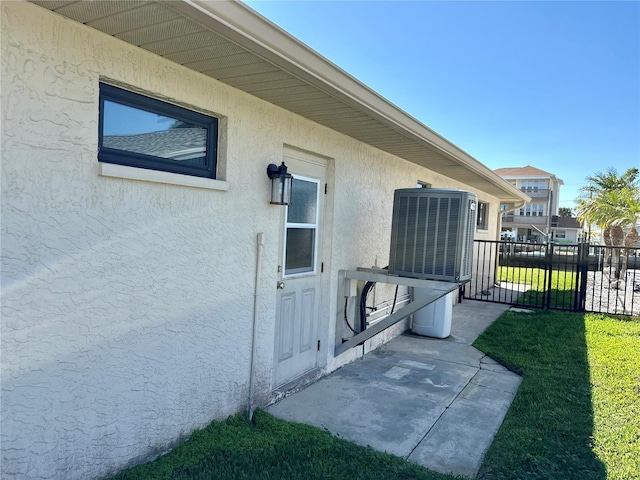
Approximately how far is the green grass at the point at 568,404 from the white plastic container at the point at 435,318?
2.05 ft

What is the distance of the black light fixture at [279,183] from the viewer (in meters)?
3.88

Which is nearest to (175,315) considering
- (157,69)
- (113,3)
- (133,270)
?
(133,270)

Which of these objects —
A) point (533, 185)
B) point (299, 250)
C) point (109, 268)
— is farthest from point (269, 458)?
point (533, 185)

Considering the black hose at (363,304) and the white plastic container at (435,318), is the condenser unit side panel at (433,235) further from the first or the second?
the white plastic container at (435,318)

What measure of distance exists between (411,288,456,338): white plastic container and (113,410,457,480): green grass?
3933mm

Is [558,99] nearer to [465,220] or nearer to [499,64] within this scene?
[499,64]

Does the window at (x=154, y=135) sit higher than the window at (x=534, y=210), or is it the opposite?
the window at (x=534, y=210)

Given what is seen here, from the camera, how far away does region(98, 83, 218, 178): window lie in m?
2.65

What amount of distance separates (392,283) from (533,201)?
4659cm

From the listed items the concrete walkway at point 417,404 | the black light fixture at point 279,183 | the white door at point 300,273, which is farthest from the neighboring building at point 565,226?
the black light fixture at point 279,183

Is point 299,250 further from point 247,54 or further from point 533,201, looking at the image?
point 533,201

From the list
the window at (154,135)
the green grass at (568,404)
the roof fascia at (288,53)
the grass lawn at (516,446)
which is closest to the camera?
the roof fascia at (288,53)

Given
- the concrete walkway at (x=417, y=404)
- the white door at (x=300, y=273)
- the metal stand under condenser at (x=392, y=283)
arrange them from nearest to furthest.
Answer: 1. the concrete walkway at (x=417, y=404)
2. the white door at (x=300, y=273)
3. the metal stand under condenser at (x=392, y=283)

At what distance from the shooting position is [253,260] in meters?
3.77
